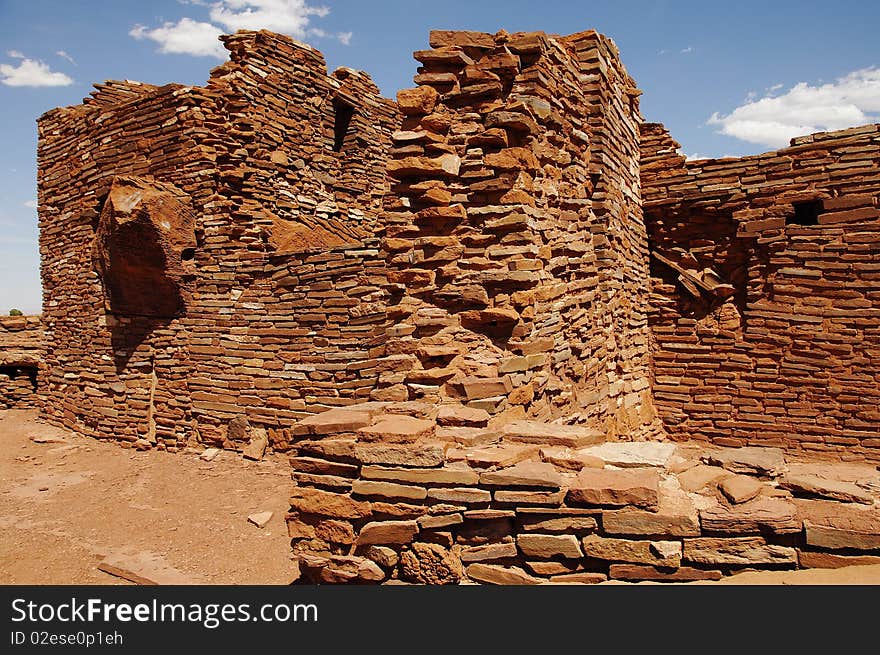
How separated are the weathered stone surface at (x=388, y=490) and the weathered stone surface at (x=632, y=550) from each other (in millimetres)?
887

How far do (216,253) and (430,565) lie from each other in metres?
8.05

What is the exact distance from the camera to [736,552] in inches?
103

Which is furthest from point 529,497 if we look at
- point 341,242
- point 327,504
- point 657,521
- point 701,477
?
point 341,242

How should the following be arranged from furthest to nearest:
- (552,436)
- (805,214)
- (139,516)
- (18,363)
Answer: (18,363), (805,214), (139,516), (552,436)

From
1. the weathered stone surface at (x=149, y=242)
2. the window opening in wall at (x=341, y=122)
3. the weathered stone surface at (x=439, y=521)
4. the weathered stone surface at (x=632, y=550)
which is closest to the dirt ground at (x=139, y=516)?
the weathered stone surface at (x=149, y=242)

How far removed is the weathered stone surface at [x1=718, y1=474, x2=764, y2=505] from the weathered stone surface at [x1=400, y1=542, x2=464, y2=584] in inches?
55.0

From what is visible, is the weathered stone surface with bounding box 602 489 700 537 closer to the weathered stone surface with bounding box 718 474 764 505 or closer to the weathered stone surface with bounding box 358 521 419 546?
the weathered stone surface with bounding box 718 474 764 505

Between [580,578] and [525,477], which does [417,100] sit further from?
[580,578]

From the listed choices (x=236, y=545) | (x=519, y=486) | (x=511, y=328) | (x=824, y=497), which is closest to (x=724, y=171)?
(x=511, y=328)

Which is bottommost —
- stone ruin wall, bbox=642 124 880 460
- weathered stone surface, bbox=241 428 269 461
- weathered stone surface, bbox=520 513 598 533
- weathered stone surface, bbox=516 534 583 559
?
weathered stone surface, bbox=241 428 269 461

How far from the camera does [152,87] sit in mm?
13531

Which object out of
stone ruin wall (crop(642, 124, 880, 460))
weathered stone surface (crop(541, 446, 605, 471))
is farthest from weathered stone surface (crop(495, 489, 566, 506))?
stone ruin wall (crop(642, 124, 880, 460))

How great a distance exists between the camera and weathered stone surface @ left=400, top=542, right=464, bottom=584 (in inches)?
119

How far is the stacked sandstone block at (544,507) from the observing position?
2645mm
